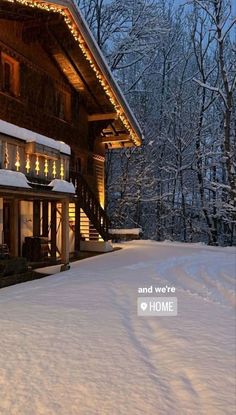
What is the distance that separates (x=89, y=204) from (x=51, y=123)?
3.41 m

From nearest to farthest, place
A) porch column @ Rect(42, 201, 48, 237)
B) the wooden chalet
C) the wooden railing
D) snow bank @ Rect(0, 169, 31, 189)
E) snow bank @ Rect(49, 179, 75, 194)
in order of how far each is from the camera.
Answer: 1. snow bank @ Rect(0, 169, 31, 189)
2. the wooden chalet
3. snow bank @ Rect(49, 179, 75, 194)
4. porch column @ Rect(42, 201, 48, 237)
5. the wooden railing

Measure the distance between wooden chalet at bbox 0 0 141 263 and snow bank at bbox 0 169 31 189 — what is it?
0.07 feet

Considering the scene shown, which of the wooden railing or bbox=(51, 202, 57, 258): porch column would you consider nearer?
bbox=(51, 202, 57, 258): porch column

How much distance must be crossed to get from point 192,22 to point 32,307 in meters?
23.4

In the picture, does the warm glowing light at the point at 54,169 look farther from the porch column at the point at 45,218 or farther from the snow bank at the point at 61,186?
the porch column at the point at 45,218

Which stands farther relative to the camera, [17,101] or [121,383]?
[17,101]

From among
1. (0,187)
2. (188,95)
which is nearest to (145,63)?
(188,95)

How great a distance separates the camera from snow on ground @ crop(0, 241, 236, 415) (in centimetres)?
327

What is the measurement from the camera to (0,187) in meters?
7.51

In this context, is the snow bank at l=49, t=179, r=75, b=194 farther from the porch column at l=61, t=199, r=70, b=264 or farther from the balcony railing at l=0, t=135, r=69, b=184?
the porch column at l=61, t=199, r=70, b=264

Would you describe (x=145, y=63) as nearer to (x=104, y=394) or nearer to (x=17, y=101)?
(x=17, y=101)

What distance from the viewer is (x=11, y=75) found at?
37.5 feet

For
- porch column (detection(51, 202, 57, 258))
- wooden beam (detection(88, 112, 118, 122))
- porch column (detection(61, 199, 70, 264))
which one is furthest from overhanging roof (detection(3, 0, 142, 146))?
porch column (detection(61, 199, 70, 264))

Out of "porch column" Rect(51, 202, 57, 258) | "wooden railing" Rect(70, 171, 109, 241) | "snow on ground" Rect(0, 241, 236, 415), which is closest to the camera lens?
"snow on ground" Rect(0, 241, 236, 415)
